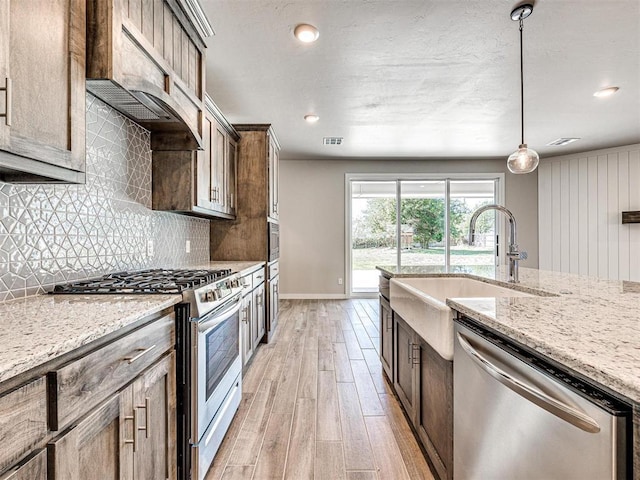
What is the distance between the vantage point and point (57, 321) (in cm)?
100

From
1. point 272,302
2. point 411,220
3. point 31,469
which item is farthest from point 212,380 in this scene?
point 411,220

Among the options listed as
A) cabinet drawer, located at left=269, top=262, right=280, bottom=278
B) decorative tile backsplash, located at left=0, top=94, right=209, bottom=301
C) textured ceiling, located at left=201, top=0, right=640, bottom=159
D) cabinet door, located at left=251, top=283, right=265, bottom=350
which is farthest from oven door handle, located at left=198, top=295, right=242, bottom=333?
textured ceiling, located at left=201, top=0, right=640, bottom=159

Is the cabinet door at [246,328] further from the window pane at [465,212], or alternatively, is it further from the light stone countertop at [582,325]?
the window pane at [465,212]

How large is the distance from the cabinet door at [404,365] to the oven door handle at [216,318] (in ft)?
3.46

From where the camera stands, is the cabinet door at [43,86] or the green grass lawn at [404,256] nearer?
the cabinet door at [43,86]

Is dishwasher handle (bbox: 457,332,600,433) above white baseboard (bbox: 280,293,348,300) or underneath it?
above

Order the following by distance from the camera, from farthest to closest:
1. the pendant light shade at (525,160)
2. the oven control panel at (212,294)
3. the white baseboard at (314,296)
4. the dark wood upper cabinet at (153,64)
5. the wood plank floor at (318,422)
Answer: the white baseboard at (314,296) < the pendant light shade at (525,160) < the wood plank floor at (318,422) < the oven control panel at (212,294) < the dark wood upper cabinet at (153,64)

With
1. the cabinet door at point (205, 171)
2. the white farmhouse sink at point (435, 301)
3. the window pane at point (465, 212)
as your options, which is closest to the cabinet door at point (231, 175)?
the cabinet door at point (205, 171)

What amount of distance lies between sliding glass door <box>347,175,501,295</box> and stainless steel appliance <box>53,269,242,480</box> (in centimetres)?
480

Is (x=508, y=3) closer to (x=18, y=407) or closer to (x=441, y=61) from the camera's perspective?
(x=441, y=61)

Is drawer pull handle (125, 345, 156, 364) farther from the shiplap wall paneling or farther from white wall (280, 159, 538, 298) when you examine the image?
the shiplap wall paneling

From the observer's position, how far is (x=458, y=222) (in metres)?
6.56

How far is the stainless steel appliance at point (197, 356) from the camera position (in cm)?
145

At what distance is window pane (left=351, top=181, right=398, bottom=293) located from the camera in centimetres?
652
